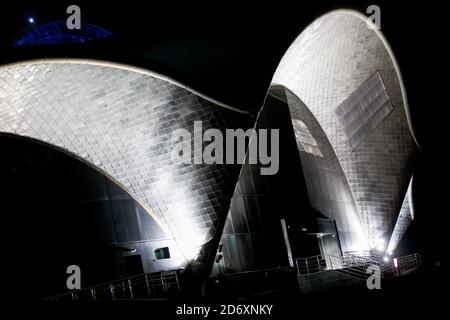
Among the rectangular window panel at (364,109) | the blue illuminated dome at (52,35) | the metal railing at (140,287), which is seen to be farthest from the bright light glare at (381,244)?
the blue illuminated dome at (52,35)

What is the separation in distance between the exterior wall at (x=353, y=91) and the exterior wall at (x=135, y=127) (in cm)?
544

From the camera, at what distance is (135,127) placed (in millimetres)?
15766

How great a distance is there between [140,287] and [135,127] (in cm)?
520

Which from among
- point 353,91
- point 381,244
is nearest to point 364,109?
point 353,91

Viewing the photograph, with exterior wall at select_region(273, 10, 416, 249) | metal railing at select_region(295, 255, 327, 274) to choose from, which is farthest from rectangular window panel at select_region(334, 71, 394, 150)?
metal railing at select_region(295, 255, 327, 274)

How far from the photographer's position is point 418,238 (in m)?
24.2

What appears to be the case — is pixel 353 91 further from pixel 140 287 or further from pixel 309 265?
pixel 140 287

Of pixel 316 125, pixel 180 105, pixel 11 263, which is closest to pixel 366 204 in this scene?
pixel 316 125

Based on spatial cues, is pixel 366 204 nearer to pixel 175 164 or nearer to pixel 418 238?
pixel 418 238

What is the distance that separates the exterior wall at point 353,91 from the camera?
752 inches

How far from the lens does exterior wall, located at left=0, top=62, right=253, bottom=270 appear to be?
1433 cm

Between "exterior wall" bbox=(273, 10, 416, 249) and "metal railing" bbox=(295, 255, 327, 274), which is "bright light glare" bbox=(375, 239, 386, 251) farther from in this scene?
"metal railing" bbox=(295, 255, 327, 274)

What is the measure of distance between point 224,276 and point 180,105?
226 inches
